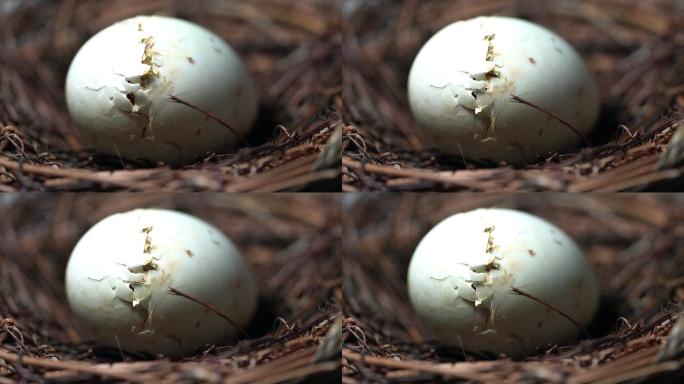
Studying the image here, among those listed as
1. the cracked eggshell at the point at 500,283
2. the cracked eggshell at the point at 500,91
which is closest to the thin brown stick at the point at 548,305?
the cracked eggshell at the point at 500,283

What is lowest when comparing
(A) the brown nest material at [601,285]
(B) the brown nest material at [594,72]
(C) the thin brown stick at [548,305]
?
(A) the brown nest material at [601,285]

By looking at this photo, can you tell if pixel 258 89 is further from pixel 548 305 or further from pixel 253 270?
pixel 548 305

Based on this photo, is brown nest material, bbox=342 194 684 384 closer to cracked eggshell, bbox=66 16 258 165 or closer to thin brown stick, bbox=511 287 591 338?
thin brown stick, bbox=511 287 591 338

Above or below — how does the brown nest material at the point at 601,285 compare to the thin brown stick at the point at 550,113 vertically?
below

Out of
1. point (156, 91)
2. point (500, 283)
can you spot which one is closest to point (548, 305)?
point (500, 283)

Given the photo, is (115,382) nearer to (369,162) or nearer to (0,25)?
(369,162)


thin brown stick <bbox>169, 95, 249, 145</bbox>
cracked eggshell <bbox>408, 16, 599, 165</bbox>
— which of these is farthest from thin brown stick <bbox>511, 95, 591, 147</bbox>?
thin brown stick <bbox>169, 95, 249, 145</bbox>

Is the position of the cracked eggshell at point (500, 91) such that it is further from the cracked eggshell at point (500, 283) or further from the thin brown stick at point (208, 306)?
the thin brown stick at point (208, 306)
